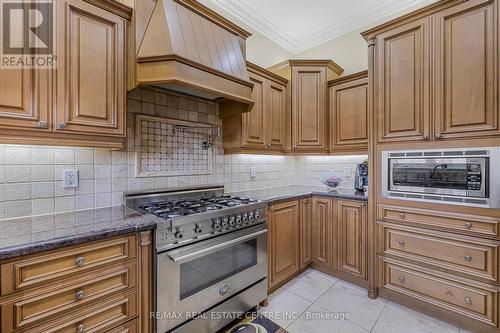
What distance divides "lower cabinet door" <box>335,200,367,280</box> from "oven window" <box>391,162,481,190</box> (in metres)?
0.46

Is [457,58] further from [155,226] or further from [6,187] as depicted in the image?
[6,187]

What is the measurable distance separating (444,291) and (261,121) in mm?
2203

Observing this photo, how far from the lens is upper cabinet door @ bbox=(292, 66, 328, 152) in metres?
2.90

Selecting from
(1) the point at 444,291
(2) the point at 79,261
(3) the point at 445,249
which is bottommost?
(1) the point at 444,291

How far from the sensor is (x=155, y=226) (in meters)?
1.40

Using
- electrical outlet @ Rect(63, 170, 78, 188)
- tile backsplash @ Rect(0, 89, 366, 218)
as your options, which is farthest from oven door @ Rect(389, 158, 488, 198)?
electrical outlet @ Rect(63, 170, 78, 188)

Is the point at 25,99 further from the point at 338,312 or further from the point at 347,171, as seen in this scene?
the point at 347,171

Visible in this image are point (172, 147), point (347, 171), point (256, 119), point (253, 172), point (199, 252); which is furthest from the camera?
point (347, 171)

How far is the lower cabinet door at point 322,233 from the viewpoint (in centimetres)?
262

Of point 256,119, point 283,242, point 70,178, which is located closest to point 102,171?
point 70,178

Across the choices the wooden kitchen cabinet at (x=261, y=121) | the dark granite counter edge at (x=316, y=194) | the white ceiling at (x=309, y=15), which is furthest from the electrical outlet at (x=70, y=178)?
the white ceiling at (x=309, y=15)

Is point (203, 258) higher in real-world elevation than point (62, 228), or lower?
lower

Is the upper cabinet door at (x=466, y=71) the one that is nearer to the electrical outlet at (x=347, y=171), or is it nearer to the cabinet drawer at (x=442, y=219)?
the cabinet drawer at (x=442, y=219)

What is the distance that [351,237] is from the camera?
2.46 metres
